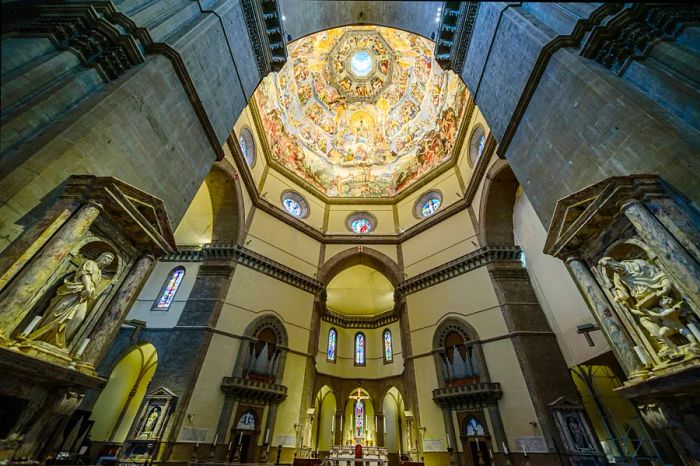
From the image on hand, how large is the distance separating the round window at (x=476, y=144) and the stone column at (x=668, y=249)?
442 inches

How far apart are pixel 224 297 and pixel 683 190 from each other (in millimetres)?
14768

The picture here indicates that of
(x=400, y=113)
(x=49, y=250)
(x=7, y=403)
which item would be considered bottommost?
(x=7, y=403)

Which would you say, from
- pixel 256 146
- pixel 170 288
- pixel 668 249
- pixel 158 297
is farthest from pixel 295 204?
pixel 668 249

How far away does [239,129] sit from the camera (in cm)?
1498

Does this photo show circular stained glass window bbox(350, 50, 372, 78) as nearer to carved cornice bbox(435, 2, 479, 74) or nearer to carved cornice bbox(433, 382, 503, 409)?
carved cornice bbox(435, 2, 479, 74)

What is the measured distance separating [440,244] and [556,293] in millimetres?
6118

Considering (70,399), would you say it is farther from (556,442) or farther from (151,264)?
(556,442)

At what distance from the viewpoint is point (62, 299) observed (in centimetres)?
437

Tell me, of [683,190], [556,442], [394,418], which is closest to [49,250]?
[683,190]

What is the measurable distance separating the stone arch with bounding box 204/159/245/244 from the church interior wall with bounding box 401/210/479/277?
406 inches

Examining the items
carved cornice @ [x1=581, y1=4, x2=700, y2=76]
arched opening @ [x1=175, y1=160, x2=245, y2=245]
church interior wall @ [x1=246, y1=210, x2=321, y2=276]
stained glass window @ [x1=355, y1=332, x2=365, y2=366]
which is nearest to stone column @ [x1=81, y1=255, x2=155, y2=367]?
arched opening @ [x1=175, y1=160, x2=245, y2=245]

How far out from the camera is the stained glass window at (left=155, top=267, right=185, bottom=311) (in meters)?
14.1

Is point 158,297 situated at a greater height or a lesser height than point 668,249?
greater

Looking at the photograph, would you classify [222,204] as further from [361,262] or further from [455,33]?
[455,33]
